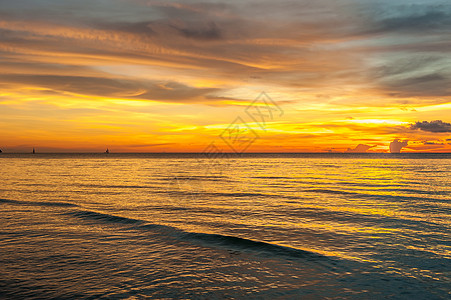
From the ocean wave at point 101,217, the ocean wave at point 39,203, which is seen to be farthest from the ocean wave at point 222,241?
the ocean wave at point 39,203

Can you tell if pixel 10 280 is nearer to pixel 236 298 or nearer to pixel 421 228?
pixel 236 298

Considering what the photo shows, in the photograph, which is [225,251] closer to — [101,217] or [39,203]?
[101,217]

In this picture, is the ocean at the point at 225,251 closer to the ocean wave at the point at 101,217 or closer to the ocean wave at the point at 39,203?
the ocean wave at the point at 101,217

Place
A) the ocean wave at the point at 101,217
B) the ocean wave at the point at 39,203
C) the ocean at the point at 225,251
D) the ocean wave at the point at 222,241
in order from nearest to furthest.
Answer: the ocean at the point at 225,251 < the ocean wave at the point at 222,241 < the ocean wave at the point at 101,217 < the ocean wave at the point at 39,203

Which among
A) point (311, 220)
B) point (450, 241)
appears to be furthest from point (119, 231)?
point (450, 241)

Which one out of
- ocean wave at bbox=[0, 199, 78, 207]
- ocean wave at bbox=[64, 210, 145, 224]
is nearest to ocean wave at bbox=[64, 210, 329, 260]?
ocean wave at bbox=[64, 210, 145, 224]

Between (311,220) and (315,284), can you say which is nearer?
(315,284)

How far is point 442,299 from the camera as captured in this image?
33.0 feet

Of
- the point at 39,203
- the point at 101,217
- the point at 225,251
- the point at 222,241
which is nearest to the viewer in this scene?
the point at 225,251

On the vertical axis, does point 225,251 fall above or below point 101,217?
below

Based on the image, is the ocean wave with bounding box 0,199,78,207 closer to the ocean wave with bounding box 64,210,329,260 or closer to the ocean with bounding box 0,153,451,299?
the ocean with bounding box 0,153,451,299

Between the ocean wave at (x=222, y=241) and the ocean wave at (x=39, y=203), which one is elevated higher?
the ocean wave at (x=39, y=203)

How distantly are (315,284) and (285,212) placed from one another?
1309 cm

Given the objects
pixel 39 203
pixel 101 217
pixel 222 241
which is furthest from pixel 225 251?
pixel 39 203
